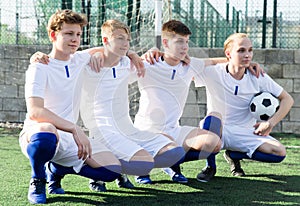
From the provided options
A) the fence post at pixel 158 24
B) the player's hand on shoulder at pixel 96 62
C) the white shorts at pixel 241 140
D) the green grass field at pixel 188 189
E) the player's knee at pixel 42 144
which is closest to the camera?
the player's knee at pixel 42 144

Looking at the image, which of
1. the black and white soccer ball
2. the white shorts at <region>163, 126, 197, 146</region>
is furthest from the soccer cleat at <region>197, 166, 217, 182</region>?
the black and white soccer ball

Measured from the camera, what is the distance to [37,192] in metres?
3.79

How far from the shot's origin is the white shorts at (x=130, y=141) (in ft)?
13.6

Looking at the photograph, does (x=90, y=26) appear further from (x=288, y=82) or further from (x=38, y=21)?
(x=288, y=82)

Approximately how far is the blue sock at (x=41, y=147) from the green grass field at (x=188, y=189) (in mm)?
282

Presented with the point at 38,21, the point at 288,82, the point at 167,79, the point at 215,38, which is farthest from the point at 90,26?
the point at 167,79

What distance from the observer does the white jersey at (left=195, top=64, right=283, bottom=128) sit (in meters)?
4.86

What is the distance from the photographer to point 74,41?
13.2ft

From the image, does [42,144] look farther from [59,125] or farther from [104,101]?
[104,101]

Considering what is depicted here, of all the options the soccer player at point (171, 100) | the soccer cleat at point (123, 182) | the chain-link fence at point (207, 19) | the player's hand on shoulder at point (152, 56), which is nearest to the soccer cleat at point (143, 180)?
the soccer player at point (171, 100)

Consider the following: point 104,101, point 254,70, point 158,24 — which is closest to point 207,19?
point 158,24

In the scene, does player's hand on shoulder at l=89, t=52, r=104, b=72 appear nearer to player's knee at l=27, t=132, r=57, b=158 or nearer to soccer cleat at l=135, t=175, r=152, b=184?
player's knee at l=27, t=132, r=57, b=158

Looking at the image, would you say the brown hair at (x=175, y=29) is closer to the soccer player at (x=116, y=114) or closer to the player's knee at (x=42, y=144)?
the soccer player at (x=116, y=114)

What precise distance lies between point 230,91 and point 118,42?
109cm
